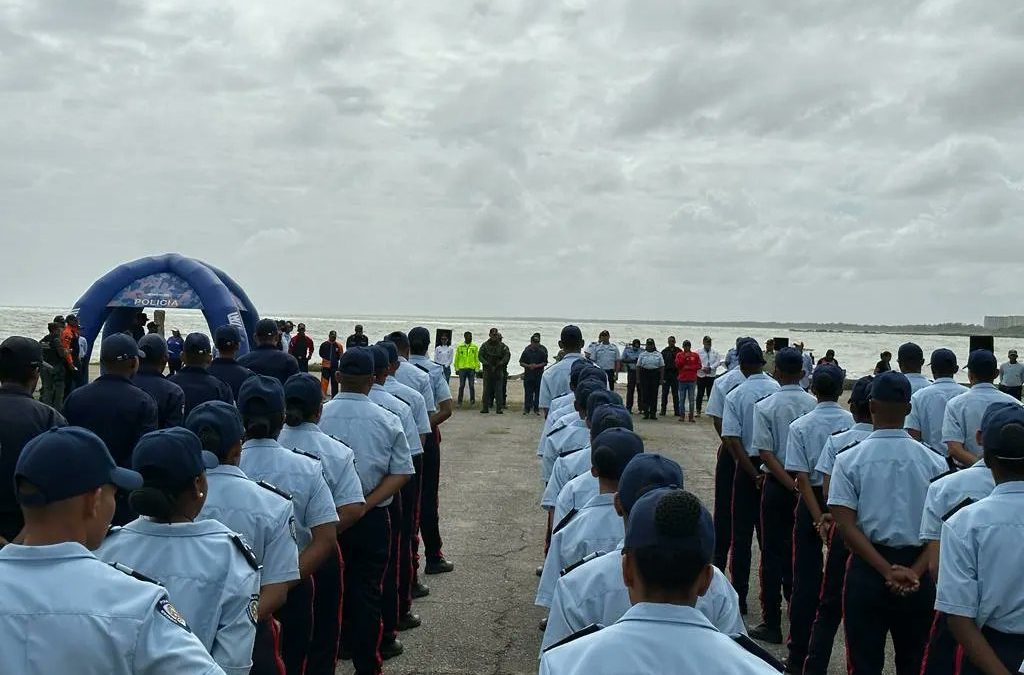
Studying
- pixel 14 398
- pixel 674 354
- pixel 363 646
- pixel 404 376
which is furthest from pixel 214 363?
pixel 674 354

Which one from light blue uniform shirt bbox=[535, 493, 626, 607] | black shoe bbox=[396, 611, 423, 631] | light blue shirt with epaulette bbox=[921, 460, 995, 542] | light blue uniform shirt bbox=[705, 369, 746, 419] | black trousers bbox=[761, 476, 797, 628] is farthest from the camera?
light blue uniform shirt bbox=[705, 369, 746, 419]

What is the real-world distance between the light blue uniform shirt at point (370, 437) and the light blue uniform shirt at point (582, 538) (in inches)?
77.1

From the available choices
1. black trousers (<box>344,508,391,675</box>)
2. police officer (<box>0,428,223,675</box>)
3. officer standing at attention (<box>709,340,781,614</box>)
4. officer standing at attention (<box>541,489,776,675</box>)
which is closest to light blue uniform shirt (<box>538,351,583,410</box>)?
officer standing at attention (<box>709,340,781,614</box>)

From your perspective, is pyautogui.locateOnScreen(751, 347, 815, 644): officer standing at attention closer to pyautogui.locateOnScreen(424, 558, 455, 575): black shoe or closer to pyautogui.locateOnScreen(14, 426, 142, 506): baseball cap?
pyautogui.locateOnScreen(424, 558, 455, 575): black shoe

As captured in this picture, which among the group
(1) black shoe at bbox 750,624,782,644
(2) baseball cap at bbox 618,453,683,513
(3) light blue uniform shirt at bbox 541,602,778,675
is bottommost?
(1) black shoe at bbox 750,624,782,644

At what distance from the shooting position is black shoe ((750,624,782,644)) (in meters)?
7.03

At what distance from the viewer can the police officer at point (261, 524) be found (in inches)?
148

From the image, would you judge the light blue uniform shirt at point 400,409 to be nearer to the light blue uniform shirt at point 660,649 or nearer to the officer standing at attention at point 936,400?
the officer standing at attention at point 936,400

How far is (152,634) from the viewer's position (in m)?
2.23

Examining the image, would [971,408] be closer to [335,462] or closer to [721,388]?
[721,388]

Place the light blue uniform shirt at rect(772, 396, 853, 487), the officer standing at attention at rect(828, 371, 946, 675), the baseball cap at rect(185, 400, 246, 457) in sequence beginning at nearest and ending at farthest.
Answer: the baseball cap at rect(185, 400, 246, 457) → the officer standing at attention at rect(828, 371, 946, 675) → the light blue uniform shirt at rect(772, 396, 853, 487)

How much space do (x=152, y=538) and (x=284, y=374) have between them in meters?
5.16

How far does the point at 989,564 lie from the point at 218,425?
3.23m

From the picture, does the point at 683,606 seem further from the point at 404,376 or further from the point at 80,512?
the point at 404,376
